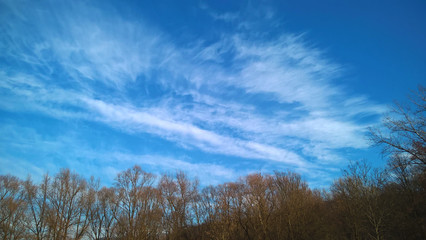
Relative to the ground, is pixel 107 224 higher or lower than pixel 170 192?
lower

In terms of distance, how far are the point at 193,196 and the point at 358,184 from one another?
31894mm

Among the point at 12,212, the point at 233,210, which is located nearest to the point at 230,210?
the point at 233,210

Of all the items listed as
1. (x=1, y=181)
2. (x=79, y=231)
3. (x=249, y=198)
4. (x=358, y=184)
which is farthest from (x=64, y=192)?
(x=358, y=184)

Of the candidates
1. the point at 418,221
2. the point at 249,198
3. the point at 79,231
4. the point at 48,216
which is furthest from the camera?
the point at 79,231

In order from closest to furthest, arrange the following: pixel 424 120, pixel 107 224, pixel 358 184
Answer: pixel 424 120 → pixel 358 184 → pixel 107 224

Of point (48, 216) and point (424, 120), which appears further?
point (48, 216)

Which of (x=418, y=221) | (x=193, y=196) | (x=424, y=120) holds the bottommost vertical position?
(x=418, y=221)

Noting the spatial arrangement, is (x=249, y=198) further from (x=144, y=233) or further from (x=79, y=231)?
(x=79, y=231)

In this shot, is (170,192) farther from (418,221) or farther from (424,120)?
(424,120)

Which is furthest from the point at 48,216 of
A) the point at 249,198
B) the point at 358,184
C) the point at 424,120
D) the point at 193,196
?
the point at 424,120

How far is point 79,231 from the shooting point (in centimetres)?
4116

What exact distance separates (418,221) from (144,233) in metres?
36.2

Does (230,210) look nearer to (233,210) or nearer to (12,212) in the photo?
(233,210)

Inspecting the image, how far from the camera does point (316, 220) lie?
39594 millimetres
